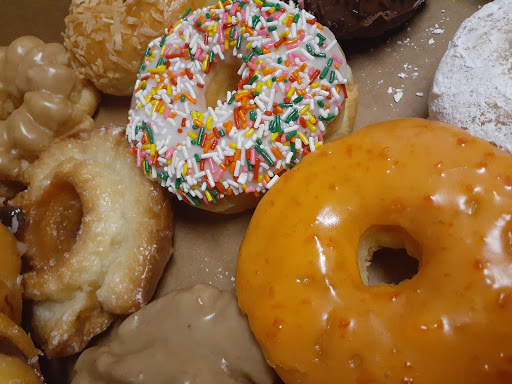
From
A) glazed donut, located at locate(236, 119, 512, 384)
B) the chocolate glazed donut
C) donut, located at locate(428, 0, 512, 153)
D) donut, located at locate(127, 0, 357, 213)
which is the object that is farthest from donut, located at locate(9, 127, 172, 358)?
donut, located at locate(428, 0, 512, 153)

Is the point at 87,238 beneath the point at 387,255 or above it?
above

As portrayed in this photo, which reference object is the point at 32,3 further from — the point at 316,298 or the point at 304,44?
the point at 316,298

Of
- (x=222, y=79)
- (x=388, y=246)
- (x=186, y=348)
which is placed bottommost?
(x=186, y=348)

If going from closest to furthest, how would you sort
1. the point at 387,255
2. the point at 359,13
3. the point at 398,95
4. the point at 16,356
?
the point at 16,356
the point at 387,255
the point at 359,13
the point at 398,95

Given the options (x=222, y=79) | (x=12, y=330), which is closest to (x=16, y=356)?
(x=12, y=330)

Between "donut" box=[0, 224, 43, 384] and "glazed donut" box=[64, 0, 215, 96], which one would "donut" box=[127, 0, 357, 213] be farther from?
"donut" box=[0, 224, 43, 384]

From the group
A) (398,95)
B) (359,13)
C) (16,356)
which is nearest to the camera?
(16,356)

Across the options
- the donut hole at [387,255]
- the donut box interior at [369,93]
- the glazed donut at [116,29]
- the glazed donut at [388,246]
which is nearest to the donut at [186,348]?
the glazed donut at [388,246]

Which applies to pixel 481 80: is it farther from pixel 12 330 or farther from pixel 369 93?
pixel 12 330
